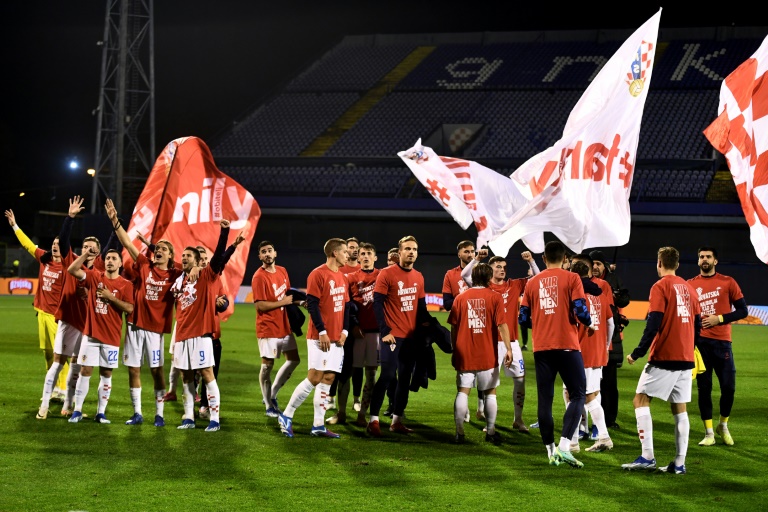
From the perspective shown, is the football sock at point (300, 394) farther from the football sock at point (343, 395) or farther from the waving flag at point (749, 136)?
the waving flag at point (749, 136)

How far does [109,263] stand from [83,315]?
1133mm

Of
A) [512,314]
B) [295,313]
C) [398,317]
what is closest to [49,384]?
[295,313]

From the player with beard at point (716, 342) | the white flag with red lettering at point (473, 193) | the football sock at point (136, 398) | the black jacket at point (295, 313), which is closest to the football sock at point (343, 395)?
the black jacket at point (295, 313)

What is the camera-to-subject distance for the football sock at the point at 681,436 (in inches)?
349


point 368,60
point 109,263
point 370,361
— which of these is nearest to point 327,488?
point 370,361

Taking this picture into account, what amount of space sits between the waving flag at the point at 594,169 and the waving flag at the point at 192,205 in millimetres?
5281

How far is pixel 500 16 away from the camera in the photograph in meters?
59.3

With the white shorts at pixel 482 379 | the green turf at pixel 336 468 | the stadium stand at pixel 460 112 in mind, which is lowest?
the green turf at pixel 336 468

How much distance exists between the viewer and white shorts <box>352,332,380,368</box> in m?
11.8

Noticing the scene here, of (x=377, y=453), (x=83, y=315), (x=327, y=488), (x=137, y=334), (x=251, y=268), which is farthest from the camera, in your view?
(x=251, y=268)

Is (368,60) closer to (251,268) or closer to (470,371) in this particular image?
(251,268)

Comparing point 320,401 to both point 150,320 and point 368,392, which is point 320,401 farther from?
point 150,320

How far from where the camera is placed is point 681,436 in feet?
29.2

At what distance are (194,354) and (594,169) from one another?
17.0 ft
